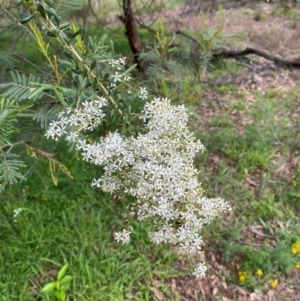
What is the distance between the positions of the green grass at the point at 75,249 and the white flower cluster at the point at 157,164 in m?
1.17

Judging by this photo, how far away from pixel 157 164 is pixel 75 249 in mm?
1497

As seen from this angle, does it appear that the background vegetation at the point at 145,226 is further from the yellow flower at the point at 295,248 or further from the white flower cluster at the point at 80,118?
the white flower cluster at the point at 80,118

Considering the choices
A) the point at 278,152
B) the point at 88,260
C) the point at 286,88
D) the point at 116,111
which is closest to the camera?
the point at 116,111

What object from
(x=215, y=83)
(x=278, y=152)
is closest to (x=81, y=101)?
(x=278, y=152)

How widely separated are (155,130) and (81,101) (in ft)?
0.76

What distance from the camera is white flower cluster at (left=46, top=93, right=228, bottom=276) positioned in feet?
3.57

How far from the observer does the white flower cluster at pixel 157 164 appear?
1087mm

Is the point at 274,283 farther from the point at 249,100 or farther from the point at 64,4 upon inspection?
the point at 249,100

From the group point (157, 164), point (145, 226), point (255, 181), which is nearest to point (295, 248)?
point (255, 181)

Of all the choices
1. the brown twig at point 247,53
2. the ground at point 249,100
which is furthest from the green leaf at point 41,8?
the brown twig at point 247,53

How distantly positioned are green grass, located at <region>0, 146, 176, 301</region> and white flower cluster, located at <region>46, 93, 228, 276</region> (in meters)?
1.17

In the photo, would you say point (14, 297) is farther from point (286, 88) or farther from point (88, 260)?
point (286, 88)

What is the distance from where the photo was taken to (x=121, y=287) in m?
2.22

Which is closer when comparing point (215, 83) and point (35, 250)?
point (35, 250)
